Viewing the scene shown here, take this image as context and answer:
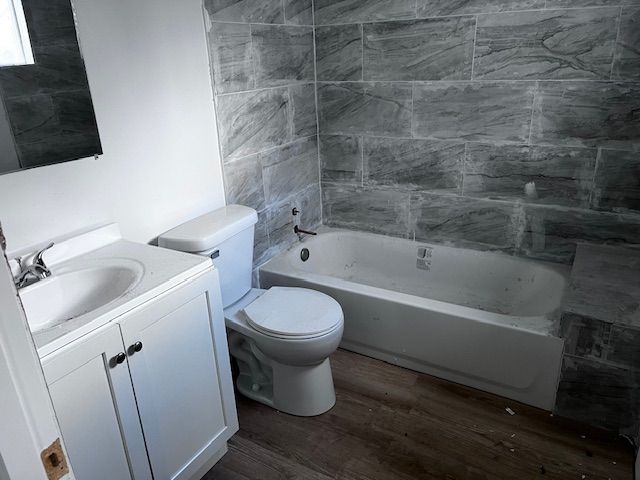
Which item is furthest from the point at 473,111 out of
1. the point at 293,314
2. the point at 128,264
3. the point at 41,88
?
the point at 41,88

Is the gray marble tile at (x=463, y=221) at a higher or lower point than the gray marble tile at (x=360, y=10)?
lower

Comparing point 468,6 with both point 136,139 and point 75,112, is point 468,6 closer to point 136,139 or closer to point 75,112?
point 136,139

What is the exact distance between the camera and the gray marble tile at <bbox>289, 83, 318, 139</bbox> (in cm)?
283

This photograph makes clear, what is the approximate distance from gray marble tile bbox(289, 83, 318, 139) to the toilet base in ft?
4.40

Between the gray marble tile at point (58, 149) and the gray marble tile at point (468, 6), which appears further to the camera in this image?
the gray marble tile at point (468, 6)

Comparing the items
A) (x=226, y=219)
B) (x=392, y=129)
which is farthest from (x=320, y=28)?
(x=226, y=219)

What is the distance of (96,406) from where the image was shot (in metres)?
1.36

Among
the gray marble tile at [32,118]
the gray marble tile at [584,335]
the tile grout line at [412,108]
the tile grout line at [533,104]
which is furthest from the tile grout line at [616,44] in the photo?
the gray marble tile at [32,118]

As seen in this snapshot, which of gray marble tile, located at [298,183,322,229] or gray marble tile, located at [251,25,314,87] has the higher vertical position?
gray marble tile, located at [251,25,314,87]

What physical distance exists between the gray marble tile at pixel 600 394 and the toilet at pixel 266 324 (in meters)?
1.00

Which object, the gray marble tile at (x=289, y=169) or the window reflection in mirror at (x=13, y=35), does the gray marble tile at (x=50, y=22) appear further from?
the gray marble tile at (x=289, y=169)

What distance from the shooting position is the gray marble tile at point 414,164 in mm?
2783

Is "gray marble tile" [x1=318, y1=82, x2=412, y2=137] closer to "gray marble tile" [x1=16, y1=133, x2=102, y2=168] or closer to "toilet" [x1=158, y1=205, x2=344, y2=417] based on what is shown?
"toilet" [x1=158, y1=205, x2=344, y2=417]

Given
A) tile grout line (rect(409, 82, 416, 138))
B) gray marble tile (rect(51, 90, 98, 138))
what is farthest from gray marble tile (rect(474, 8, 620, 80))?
gray marble tile (rect(51, 90, 98, 138))
